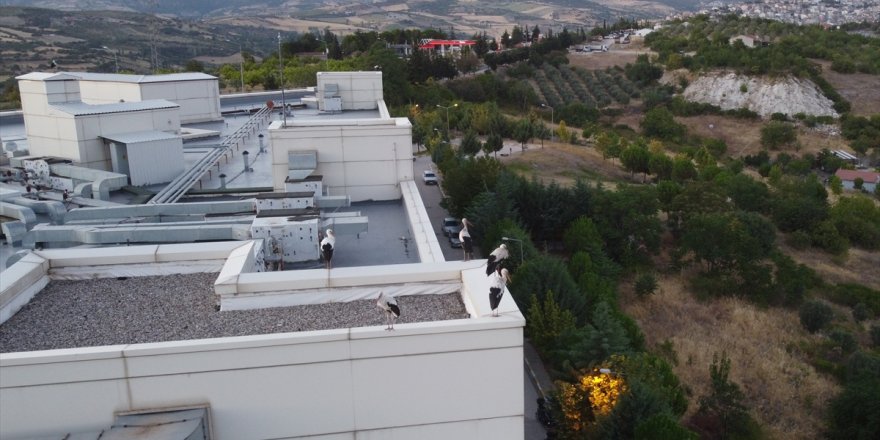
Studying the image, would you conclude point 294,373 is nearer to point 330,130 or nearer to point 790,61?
point 330,130

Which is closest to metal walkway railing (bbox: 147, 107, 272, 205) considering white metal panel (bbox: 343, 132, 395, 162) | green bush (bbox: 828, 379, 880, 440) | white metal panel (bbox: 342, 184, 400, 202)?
white metal panel (bbox: 342, 184, 400, 202)

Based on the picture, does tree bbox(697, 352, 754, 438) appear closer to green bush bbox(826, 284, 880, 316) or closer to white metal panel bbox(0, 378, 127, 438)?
green bush bbox(826, 284, 880, 316)

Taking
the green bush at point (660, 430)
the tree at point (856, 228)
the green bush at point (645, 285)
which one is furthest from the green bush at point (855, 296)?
the green bush at point (660, 430)

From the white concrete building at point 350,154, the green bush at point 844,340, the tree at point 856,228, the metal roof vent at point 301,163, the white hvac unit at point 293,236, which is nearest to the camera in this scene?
the white hvac unit at point 293,236

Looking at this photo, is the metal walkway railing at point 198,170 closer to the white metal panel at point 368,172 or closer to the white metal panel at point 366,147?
the white metal panel at point 368,172

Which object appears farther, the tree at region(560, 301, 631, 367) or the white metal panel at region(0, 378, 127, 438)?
the tree at region(560, 301, 631, 367)

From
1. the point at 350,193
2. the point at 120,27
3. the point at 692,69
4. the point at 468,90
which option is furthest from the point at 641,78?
the point at 120,27
